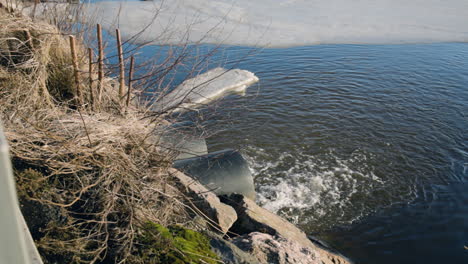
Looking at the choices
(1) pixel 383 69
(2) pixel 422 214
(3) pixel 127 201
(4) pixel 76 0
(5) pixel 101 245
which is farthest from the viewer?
(1) pixel 383 69

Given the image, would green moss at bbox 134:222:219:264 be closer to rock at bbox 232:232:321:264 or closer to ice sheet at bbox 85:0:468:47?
rock at bbox 232:232:321:264

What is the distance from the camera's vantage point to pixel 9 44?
3125 mm

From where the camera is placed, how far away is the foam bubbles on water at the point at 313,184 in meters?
4.73

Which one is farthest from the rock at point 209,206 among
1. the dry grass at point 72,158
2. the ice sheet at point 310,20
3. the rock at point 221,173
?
the ice sheet at point 310,20

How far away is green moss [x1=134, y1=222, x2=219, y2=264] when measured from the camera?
2.19 meters

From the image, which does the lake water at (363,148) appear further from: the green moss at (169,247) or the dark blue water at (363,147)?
the green moss at (169,247)

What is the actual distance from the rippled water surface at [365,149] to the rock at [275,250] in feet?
4.53

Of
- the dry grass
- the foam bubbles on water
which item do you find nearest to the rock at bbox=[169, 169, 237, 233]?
the dry grass

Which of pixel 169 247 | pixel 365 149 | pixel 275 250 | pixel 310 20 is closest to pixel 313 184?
pixel 365 149

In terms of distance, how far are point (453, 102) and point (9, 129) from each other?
27.0ft

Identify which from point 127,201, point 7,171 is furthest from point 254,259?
point 7,171

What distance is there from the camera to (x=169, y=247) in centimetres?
223

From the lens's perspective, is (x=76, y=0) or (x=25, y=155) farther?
(x=76, y=0)

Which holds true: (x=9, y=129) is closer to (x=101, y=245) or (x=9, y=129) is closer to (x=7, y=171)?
(x=101, y=245)
